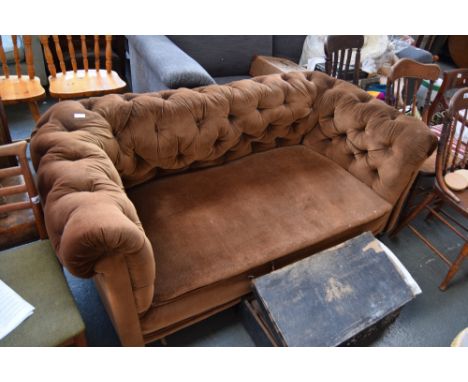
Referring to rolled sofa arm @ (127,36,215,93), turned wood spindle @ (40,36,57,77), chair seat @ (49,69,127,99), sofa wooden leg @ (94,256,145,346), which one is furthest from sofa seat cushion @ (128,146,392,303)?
turned wood spindle @ (40,36,57,77)

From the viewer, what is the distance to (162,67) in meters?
1.83

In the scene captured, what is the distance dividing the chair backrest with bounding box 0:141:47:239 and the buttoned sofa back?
0.05 metres

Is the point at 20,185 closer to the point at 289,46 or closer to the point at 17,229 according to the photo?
the point at 17,229

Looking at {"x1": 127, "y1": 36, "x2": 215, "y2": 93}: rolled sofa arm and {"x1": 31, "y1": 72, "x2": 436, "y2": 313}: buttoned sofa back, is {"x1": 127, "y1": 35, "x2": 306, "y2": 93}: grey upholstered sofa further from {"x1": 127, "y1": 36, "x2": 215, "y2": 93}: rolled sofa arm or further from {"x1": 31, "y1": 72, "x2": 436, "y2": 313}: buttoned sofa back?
{"x1": 31, "y1": 72, "x2": 436, "y2": 313}: buttoned sofa back

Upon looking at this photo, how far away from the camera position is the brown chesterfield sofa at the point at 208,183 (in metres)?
0.95

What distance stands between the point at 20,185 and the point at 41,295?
353 millimetres

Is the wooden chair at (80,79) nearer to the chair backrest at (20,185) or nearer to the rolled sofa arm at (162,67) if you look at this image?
the rolled sofa arm at (162,67)

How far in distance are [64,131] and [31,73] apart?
0.98 metres

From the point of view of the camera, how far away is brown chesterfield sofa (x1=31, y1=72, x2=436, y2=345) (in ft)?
3.10

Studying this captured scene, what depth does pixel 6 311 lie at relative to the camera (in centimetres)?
95

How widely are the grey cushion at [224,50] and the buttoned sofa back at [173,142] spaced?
98 cm

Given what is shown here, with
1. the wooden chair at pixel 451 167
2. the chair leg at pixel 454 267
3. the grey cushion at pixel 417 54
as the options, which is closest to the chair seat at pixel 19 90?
the wooden chair at pixel 451 167

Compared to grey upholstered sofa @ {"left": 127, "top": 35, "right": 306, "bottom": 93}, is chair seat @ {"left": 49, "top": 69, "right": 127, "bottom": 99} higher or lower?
lower

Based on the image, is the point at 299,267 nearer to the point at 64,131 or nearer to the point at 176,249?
the point at 176,249
